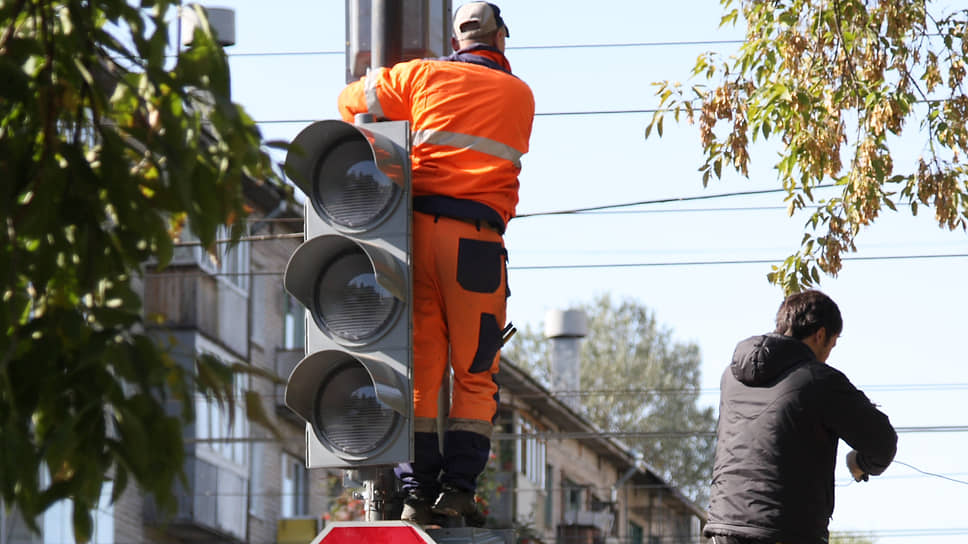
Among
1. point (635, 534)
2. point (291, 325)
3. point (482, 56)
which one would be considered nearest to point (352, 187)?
point (482, 56)

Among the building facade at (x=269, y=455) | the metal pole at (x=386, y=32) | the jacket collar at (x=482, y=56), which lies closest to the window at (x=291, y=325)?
the building facade at (x=269, y=455)

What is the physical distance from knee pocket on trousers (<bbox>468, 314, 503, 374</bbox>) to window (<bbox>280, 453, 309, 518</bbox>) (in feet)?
98.9

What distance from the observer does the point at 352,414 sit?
21.0 feet

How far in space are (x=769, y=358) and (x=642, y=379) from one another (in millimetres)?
61938

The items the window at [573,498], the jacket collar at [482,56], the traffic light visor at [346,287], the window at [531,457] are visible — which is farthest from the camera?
the window at [573,498]

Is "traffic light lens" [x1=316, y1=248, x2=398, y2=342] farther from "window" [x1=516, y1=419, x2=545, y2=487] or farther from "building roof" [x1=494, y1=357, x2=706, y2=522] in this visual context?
"window" [x1=516, y1=419, x2=545, y2=487]

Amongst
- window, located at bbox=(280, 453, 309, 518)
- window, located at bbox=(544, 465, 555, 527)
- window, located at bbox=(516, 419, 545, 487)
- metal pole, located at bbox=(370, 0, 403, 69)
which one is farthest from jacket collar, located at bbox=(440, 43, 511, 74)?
window, located at bbox=(544, 465, 555, 527)

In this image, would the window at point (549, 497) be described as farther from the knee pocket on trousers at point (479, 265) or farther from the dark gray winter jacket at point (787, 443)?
the dark gray winter jacket at point (787, 443)

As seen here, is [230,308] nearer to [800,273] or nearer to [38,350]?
[800,273]

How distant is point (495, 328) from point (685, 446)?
64.5 meters

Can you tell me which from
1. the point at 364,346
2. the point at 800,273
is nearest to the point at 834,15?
the point at 800,273

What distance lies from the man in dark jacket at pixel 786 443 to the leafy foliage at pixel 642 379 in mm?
60023

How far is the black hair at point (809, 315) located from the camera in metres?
6.58

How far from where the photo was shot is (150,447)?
3793 millimetres
